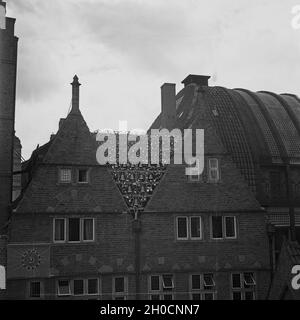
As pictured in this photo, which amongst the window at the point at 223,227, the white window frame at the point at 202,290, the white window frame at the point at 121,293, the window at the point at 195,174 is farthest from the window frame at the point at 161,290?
the window at the point at 195,174

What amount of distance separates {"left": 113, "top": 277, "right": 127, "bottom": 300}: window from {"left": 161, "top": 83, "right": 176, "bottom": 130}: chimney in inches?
534

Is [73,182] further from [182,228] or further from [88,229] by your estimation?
[182,228]

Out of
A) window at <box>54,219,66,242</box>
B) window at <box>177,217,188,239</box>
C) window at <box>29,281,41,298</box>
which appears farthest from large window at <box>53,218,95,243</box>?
window at <box>177,217,188,239</box>

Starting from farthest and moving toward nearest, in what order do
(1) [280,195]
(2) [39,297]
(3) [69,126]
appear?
(1) [280,195] → (3) [69,126] → (2) [39,297]

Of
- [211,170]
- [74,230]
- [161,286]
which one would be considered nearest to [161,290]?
[161,286]

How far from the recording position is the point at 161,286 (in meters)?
29.5

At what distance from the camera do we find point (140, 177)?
3112 cm

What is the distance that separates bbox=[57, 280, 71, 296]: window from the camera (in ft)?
93.4

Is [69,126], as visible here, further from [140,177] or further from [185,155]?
[185,155]

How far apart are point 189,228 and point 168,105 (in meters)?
12.0
